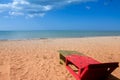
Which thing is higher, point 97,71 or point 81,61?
point 81,61

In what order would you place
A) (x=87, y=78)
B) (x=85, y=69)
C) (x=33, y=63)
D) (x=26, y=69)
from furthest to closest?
(x=33, y=63) < (x=26, y=69) < (x=87, y=78) < (x=85, y=69)

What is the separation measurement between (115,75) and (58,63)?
2.85m

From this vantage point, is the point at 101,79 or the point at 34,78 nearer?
the point at 101,79

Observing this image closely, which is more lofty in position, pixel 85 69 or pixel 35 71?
pixel 85 69

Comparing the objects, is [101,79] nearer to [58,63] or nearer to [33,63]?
[58,63]

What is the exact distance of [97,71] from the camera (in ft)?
16.6

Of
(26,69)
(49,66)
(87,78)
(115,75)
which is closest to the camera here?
(87,78)

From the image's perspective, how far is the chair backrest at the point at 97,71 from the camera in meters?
4.65

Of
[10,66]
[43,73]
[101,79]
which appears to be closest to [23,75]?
[43,73]

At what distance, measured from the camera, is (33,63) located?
8.05 m

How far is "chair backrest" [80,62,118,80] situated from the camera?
15.3ft

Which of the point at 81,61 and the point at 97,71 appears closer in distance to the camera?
the point at 97,71

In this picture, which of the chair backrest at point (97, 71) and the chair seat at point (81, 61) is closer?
the chair backrest at point (97, 71)

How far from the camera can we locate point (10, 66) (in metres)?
7.43
